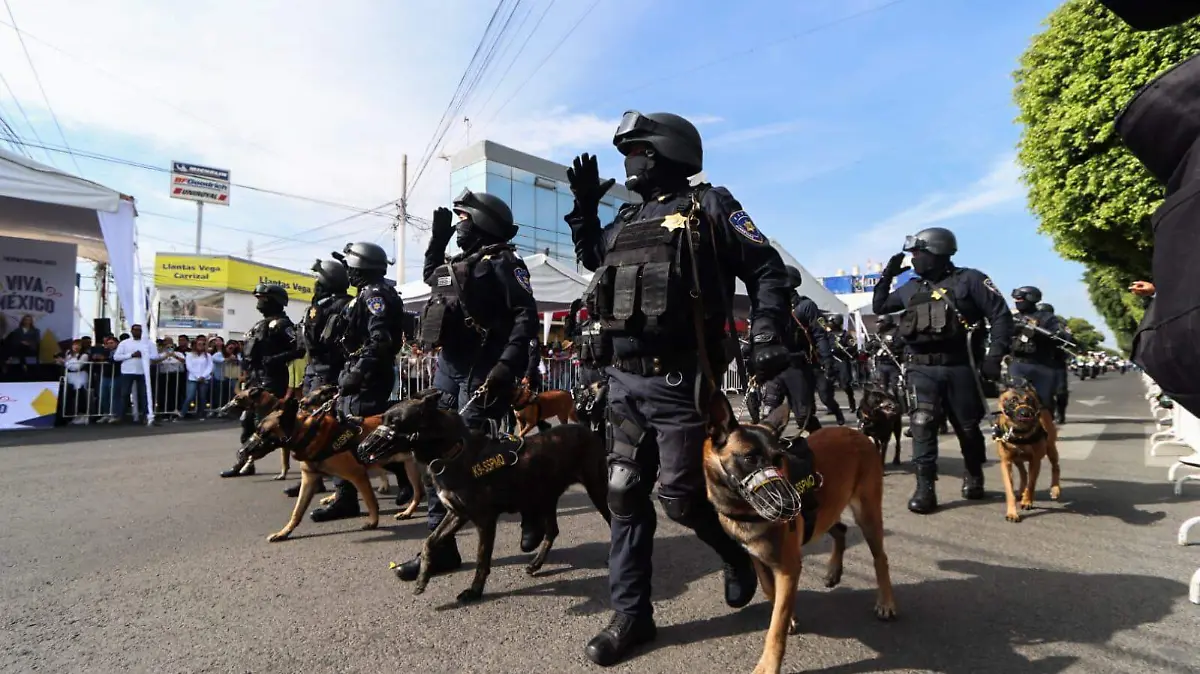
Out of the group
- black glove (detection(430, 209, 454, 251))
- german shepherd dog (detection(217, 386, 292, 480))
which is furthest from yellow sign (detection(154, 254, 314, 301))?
black glove (detection(430, 209, 454, 251))

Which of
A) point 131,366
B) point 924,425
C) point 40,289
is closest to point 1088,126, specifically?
point 924,425

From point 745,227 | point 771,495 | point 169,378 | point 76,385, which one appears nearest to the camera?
point 771,495

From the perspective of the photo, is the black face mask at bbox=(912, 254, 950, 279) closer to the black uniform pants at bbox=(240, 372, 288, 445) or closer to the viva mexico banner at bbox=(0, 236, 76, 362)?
the black uniform pants at bbox=(240, 372, 288, 445)

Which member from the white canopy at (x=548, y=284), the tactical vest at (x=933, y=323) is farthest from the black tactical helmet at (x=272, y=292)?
the white canopy at (x=548, y=284)

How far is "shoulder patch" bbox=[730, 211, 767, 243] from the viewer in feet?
9.19

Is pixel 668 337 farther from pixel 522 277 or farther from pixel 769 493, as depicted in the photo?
pixel 522 277

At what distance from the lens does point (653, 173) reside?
3.02m

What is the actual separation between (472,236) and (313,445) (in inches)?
77.8

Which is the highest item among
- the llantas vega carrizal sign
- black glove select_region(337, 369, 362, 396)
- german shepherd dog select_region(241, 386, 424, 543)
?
the llantas vega carrizal sign

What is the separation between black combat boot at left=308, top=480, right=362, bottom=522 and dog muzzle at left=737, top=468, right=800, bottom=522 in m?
4.06

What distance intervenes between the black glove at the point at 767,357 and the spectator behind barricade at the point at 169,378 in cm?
1398

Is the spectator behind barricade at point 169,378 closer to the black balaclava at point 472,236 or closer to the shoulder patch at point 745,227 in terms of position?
the black balaclava at point 472,236

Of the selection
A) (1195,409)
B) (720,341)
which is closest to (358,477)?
(720,341)

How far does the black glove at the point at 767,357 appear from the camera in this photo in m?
2.58
